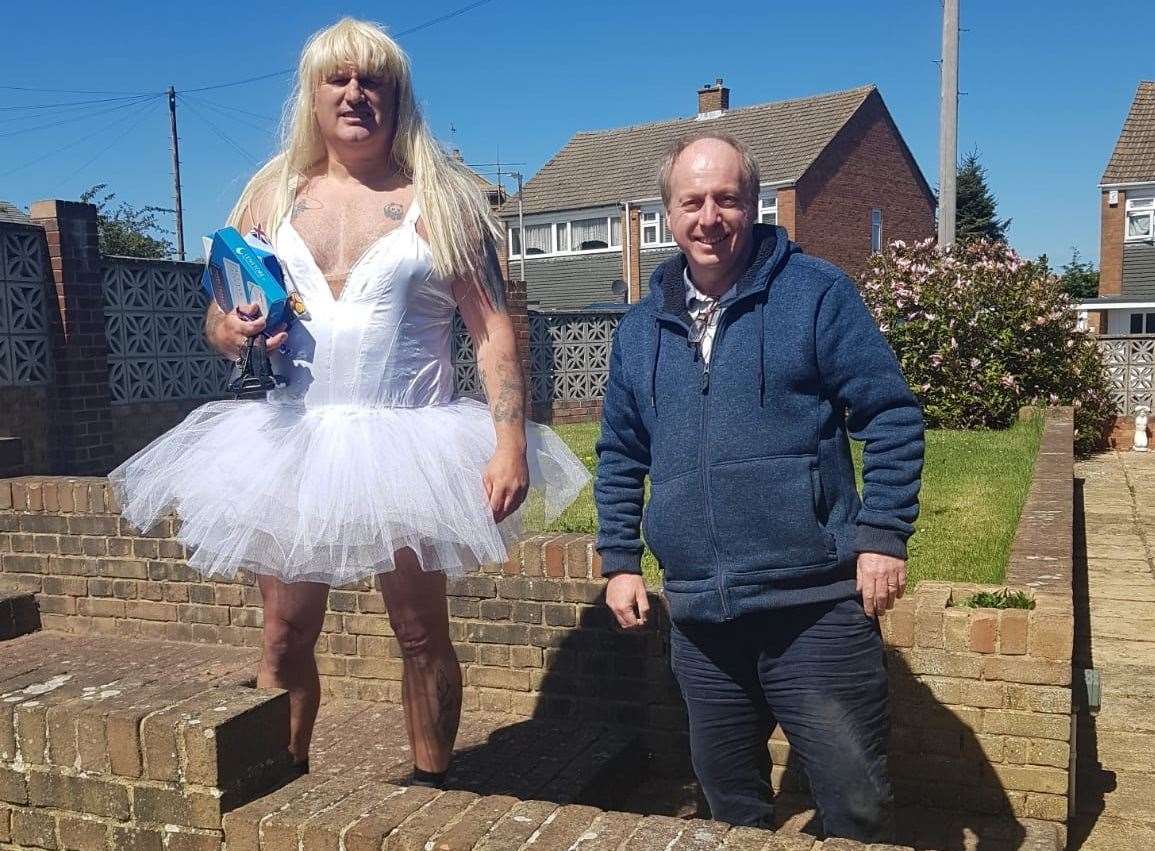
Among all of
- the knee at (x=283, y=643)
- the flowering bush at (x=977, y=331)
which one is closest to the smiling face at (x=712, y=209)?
the knee at (x=283, y=643)

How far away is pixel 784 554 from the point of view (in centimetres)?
243

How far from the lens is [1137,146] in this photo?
98.0 feet

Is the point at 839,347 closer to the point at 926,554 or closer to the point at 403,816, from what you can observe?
the point at 403,816

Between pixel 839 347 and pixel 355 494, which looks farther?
pixel 355 494

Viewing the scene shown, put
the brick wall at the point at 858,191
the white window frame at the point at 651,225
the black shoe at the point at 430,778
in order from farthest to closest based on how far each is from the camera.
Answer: the white window frame at the point at 651,225, the brick wall at the point at 858,191, the black shoe at the point at 430,778

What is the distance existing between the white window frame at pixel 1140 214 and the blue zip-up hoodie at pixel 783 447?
3070 centimetres

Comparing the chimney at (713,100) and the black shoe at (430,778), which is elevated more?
the chimney at (713,100)

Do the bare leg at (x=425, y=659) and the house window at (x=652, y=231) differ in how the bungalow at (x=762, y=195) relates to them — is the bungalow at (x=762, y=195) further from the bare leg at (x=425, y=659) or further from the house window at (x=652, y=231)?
the bare leg at (x=425, y=659)

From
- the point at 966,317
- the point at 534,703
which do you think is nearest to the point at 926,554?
the point at 534,703

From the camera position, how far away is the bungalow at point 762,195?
3125 centimetres

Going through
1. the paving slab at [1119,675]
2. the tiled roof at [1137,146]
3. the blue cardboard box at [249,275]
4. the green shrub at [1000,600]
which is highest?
the tiled roof at [1137,146]

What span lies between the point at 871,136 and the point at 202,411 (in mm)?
33454

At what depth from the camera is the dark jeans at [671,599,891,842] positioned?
2.44 meters

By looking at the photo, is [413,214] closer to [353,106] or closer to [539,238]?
[353,106]
